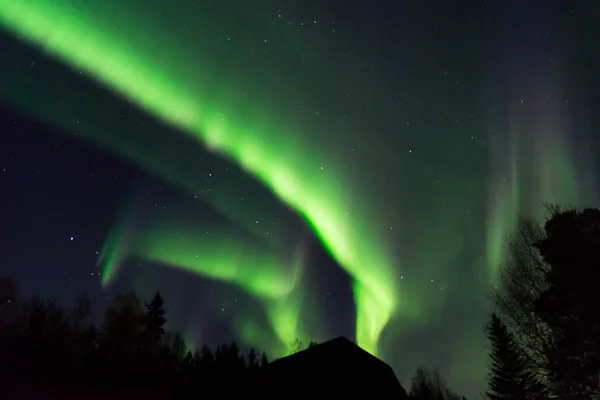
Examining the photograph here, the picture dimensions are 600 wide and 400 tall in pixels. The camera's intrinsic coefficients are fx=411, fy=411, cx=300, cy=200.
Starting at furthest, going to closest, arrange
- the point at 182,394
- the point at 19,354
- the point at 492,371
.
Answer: the point at 492,371 → the point at 19,354 → the point at 182,394

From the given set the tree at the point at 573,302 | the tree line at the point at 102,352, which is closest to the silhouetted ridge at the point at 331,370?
the tree line at the point at 102,352

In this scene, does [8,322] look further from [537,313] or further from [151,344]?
[537,313]

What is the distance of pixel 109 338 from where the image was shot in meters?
43.4

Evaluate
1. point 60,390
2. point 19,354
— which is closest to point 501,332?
point 60,390

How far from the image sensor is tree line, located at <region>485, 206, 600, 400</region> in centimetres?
2027

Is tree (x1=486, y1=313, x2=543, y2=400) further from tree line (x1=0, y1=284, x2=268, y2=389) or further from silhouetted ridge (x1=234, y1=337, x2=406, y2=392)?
silhouetted ridge (x1=234, y1=337, x2=406, y2=392)

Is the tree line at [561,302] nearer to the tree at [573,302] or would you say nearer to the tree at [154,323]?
the tree at [573,302]

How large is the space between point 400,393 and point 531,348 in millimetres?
22236

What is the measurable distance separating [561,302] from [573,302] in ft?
1.98

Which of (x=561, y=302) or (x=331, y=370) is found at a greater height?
(x=561, y=302)

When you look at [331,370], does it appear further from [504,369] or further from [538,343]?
[504,369]

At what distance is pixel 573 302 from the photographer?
2103cm

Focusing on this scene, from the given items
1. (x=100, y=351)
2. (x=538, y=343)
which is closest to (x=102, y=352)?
(x=100, y=351)

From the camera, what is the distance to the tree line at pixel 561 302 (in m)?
20.3
